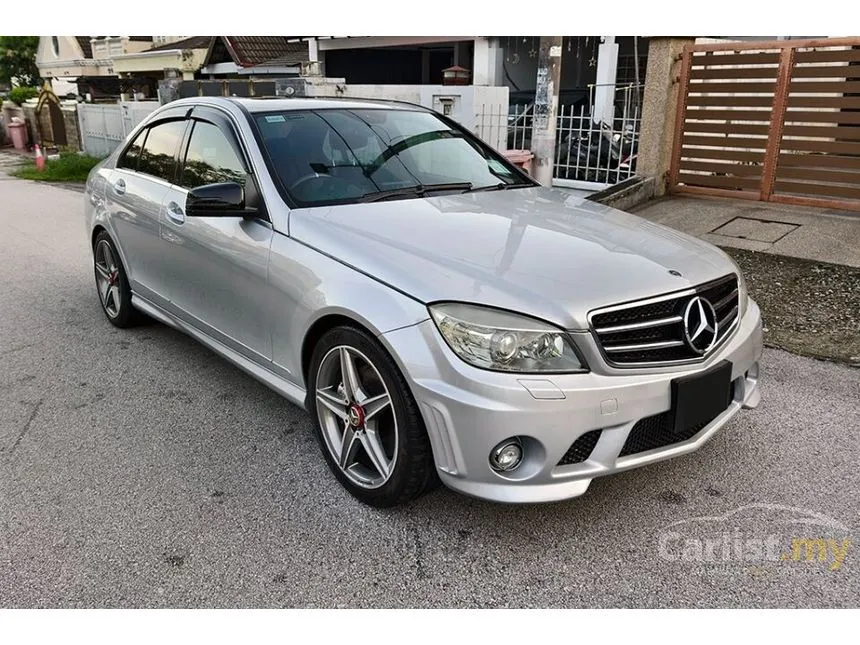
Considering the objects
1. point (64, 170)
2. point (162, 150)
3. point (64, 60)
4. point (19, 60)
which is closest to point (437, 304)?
point (162, 150)

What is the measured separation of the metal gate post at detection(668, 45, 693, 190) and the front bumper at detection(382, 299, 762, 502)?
7.28 m

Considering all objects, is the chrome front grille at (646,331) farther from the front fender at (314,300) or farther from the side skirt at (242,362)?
the side skirt at (242,362)

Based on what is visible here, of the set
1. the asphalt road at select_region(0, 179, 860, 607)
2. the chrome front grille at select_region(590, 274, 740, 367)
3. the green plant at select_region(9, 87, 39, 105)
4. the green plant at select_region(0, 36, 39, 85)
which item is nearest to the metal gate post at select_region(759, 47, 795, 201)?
the asphalt road at select_region(0, 179, 860, 607)

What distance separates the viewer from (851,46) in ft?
25.9

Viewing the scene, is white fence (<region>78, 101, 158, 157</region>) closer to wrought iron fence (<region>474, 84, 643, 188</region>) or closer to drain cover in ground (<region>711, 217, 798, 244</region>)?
wrought iron fence (<region>474, 84, 643, 188</region>)

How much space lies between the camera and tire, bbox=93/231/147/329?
5.24 meters

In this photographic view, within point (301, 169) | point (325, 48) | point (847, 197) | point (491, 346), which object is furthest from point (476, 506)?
point (325, 48)

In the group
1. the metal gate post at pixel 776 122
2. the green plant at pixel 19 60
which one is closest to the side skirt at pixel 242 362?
the metal gate post at pixel 776 122

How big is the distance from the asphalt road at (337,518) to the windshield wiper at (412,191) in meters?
1.28

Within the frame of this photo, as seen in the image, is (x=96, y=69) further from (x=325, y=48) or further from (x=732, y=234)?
(x=732, y=234)

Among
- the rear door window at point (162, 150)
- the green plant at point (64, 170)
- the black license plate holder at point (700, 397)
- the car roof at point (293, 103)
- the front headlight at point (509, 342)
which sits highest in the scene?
the car roof at point (293, 103)

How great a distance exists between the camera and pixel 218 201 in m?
3.49

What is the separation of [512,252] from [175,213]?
2.22 metres

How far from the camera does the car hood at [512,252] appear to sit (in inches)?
108
